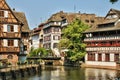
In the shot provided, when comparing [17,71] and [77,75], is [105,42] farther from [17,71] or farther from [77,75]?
[17,71]

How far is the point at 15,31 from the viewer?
63.0 metres

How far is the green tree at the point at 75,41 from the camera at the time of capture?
80.4 m

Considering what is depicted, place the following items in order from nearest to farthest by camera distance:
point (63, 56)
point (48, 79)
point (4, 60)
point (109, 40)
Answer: point (48, 79) → point (4, 60) → point (109, 40) → point (63, 56)

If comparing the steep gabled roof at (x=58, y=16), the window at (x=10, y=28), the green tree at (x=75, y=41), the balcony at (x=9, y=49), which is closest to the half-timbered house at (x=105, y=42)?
the green tree at (x=75, y=41)

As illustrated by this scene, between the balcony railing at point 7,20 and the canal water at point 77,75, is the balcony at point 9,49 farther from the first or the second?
the canal water at point 77,75

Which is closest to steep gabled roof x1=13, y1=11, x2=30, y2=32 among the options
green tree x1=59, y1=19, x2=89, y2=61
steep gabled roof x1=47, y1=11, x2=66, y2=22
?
green tree x1=59, y1=19, x2=89, y2=61

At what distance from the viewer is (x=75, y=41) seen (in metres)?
82.0

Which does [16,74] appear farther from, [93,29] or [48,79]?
[93,29]

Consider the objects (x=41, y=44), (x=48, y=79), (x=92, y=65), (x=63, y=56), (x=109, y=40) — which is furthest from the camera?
(x=41, y=44)

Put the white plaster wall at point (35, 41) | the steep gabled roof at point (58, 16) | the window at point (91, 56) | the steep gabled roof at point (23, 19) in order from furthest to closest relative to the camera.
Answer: the white plaster wall at point (35, 41)
the steep gabled roof at point (58, 16)
the window at point (91, 56)
the steep gabled roof at point (23, 19)

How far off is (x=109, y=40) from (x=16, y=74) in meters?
30.1

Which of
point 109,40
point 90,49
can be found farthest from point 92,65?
point 109,40

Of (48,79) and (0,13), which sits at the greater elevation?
(0,13)

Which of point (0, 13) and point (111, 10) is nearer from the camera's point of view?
point (0, 13)
